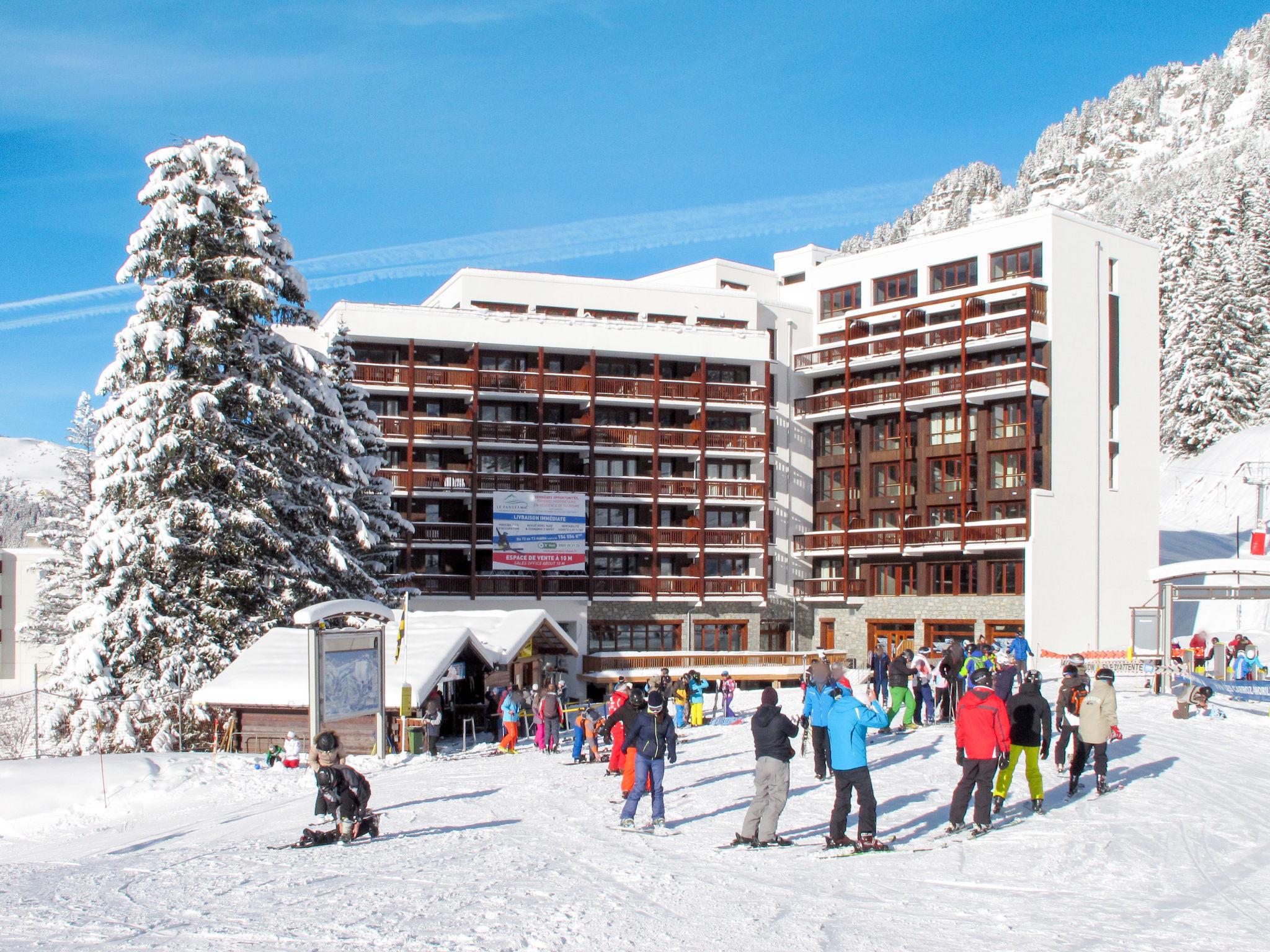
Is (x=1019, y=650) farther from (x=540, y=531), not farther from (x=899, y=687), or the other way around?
(x=540, y=531)

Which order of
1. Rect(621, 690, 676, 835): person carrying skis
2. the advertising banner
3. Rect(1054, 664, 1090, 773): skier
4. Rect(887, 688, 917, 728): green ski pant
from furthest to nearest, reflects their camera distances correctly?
the advertising banner
Rect(887, 688, 917, 728): green ski pant
Rect(1054, 664, 1090, 773): skier
Rect(621, 690, 676, 835): person carrying skis

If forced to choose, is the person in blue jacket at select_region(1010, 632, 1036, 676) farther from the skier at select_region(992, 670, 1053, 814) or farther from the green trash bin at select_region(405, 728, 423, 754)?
the skier at select_region(992, 670, 1053, 814)

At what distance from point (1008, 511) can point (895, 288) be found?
42.3 feet

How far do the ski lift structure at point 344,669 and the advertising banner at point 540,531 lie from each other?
28711 millimetres

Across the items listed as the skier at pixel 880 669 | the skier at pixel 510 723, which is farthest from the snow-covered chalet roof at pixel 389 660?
the skier at pixel 880 669

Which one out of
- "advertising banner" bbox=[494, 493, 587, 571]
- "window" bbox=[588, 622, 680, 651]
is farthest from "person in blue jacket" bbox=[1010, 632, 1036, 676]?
"window" bbox=[588, 622, 680, 651]

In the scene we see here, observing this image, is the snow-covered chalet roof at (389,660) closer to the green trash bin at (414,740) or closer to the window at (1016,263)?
the green trash bin at (414,740)

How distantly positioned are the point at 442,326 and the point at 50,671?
2982cm

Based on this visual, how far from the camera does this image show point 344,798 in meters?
13.6

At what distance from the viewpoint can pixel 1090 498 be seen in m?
54.1

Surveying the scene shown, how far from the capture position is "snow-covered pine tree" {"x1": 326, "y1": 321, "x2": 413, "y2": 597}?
114 feet

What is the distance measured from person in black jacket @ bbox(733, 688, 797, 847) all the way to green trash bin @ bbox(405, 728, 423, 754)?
12483mm

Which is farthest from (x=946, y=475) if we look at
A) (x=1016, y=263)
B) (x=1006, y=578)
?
(x=1016, y=263)

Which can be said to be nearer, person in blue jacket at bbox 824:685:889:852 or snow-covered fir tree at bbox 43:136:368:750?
person in blue jacket at bbox 824:685:889:852
